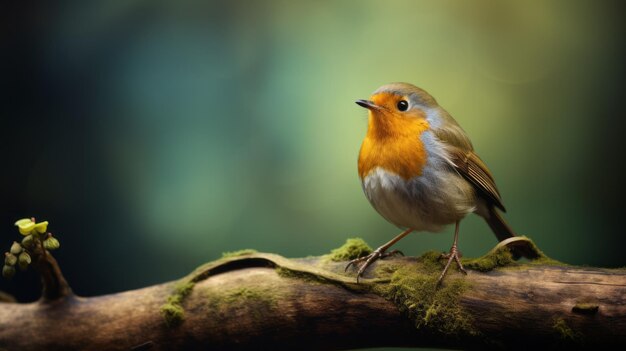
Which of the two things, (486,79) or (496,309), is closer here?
(496,309)

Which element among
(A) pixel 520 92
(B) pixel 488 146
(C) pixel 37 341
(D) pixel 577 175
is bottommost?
(C) pixel 37 341

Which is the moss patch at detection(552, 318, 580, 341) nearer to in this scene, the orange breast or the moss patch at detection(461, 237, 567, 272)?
the moss patch at detection(461, 237, 567, 272)

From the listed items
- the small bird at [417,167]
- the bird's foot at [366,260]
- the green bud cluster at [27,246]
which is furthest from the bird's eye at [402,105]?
the green bud cluster at [27,246]

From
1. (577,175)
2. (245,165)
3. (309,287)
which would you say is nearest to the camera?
(309,287)

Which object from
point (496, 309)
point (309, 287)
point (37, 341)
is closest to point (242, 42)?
point (309, 287)

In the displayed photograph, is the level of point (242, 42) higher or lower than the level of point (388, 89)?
higher

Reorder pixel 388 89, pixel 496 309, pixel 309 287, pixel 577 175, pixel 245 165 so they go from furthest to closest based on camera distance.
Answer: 1. pixel 245 165
2. pixel 577 175
3. pixel 388 89
4. pixel 309 287
5. pixel 496 309

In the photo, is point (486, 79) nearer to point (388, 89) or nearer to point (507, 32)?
point (507, 32)

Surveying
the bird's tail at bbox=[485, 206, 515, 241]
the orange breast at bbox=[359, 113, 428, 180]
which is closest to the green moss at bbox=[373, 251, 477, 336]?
the orange breast at bbox=[359, 113, 428, 180]
